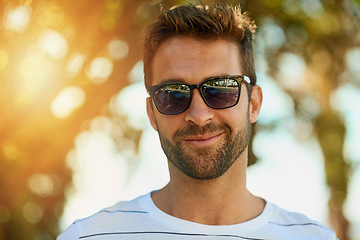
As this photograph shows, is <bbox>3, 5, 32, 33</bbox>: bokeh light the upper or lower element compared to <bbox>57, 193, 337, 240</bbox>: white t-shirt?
upper

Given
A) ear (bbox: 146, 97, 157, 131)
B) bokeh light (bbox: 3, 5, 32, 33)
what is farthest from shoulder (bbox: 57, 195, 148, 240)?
bokeh light (bbox: 3, 5, 32, 33)

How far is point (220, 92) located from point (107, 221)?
1.02 metres

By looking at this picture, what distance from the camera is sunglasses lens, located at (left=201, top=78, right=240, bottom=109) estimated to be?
8.71 ft

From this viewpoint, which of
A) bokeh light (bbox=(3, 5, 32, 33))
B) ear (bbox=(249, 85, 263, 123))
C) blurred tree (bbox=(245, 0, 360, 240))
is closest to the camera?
ear (bbox=(249, 85, 263, 123))

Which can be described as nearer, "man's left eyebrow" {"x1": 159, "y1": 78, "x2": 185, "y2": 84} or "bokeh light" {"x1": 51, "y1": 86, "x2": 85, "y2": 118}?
"man's left eyebrow" {"x1": 159, "y1": 78, "x2": 185, "y2": 84}

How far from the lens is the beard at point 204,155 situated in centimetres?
262

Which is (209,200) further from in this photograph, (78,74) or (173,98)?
(78,74)

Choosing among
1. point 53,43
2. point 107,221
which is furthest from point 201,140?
point 53,43

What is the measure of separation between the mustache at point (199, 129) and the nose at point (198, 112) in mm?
26

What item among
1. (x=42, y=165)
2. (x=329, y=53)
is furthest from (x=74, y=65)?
(x=329, y=53)

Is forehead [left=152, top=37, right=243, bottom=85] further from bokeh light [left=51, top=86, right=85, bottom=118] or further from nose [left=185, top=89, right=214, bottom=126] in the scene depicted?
bokeh light [left=51, top=86, right=85, bottom=118]

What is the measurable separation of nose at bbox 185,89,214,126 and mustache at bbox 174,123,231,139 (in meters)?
0.03

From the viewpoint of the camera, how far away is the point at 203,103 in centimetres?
265

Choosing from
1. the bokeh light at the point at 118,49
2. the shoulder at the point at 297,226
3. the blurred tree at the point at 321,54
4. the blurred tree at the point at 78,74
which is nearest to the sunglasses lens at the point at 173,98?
the shoulder at the point at 297,226
